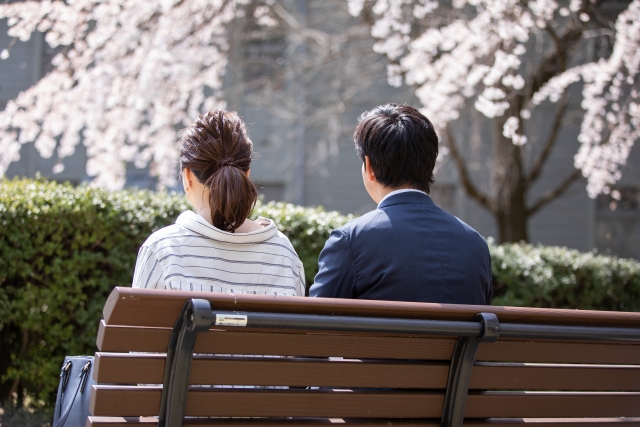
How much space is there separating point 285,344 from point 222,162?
77cm

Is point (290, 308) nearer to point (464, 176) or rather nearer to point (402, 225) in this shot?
point (402, 225)

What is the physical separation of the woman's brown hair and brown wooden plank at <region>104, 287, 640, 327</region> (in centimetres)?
59

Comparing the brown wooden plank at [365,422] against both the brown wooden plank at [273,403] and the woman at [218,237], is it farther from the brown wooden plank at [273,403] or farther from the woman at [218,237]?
the woman at [218,237]

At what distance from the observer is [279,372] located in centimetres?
186

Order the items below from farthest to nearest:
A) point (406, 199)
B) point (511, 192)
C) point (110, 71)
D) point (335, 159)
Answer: point (335, 159) → point (511, 192) → point (110, 71) → point (406, 199)

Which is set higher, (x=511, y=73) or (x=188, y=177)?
(x=511, y=73)

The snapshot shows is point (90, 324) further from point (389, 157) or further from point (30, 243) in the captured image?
point (389, 157)

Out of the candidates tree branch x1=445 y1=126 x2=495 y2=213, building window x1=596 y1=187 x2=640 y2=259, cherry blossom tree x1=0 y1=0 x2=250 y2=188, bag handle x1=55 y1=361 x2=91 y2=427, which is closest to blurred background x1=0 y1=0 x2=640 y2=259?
building window x1=596 y1=187 x2=640 y2=259

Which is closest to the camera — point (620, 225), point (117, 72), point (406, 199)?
point (406, 199)

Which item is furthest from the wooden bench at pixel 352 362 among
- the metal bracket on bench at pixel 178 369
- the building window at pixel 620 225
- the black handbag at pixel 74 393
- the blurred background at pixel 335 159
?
the building window at pixel 620 225

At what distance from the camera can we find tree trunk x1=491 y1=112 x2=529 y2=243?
9188mm

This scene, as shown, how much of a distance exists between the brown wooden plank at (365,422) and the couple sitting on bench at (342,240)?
393mm

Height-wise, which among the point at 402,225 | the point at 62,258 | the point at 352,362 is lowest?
the point at 352,362

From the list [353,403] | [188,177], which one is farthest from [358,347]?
[188,177]
